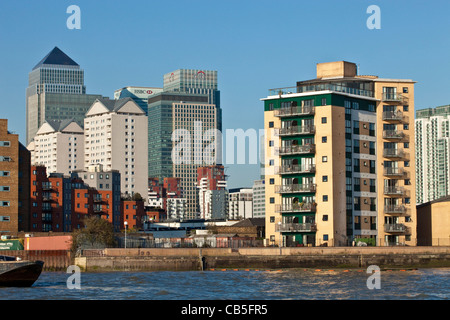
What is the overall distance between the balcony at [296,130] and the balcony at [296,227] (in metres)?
13.3

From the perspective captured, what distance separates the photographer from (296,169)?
379 feet

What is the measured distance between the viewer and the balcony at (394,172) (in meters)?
120

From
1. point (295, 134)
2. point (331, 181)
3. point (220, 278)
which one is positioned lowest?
point (220, 278)

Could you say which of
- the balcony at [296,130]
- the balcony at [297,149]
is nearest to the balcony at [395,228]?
the balcony at [297,149]

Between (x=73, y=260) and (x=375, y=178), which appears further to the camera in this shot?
(x=375, y=178)

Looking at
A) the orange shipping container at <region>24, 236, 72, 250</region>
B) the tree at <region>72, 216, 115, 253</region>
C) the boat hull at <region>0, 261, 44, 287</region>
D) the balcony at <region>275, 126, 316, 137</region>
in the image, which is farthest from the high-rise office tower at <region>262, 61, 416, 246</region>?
the boat hull at <region>0, 261, 44, 287</region>

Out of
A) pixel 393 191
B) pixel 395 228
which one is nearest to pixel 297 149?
pixel 393 191

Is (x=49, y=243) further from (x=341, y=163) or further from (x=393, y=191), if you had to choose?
(x=393, y=191)

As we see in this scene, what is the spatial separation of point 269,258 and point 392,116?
3236 centimetres

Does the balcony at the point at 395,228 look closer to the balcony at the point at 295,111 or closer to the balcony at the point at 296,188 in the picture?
the balcony at the point at 296,188
